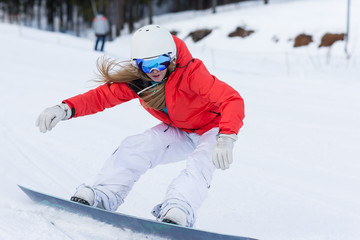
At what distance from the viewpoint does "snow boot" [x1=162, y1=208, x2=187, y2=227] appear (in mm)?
1979

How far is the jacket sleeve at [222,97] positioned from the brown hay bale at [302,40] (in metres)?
12.4

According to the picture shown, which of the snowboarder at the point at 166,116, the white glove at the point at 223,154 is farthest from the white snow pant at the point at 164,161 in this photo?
the white glove at the point at 223,154

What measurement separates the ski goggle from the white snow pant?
18.8 inches

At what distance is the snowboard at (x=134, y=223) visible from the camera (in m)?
1.90

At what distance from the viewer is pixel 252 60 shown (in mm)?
12422

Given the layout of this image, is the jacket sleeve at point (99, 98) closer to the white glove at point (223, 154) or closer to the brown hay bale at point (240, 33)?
the white glove at point (223, 154)

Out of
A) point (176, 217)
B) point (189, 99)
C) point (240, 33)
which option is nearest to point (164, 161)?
point (189, 99)

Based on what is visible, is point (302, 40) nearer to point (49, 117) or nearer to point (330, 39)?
point (330, 39)

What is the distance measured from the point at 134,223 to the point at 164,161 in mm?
620

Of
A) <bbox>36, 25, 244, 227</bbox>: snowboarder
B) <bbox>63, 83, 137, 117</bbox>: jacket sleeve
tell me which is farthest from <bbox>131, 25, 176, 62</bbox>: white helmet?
<bbox>63, 83, 137, 117</bbox>: jacket sleeve

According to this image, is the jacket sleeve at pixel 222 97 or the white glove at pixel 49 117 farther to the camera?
the white glove at pixel 49 117

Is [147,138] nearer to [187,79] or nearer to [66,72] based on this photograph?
[187,79]

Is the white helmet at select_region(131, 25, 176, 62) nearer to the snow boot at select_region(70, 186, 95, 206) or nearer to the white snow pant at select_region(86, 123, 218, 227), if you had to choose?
the white snow pant at select_region(86, 123, 218, 227)

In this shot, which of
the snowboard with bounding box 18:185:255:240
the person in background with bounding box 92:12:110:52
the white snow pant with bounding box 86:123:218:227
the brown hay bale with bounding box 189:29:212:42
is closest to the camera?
the snowboard with bounding box 18:185:255:240
